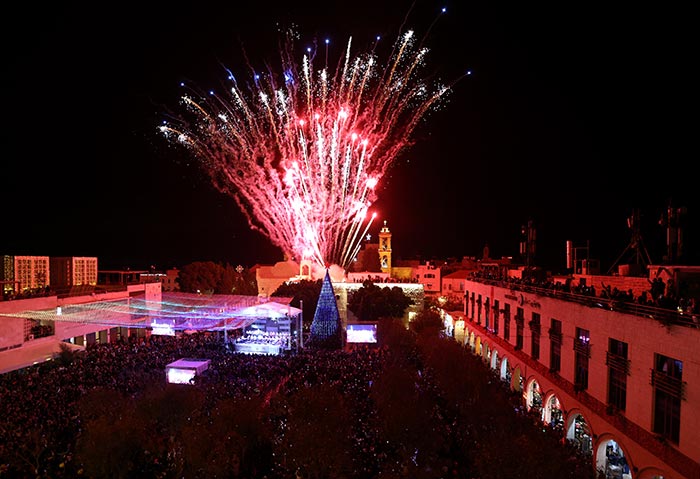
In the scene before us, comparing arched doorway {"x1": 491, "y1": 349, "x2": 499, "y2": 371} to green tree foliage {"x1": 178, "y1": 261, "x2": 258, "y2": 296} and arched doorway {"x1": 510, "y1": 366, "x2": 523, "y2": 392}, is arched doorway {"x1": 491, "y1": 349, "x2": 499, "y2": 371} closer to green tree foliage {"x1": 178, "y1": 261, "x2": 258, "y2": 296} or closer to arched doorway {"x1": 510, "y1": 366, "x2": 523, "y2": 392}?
arched doorway {"x1": 510, "y1": 366, "x2": 523, "y2": 392}

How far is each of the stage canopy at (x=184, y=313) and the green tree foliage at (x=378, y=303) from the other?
955 cm

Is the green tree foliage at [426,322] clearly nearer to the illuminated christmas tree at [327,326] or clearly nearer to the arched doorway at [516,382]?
the illuminated christmas tree at [327,326]

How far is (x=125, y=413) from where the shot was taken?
11492mm

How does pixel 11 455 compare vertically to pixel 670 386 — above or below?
below

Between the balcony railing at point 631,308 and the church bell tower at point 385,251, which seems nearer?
the balcony railing at point 631,308

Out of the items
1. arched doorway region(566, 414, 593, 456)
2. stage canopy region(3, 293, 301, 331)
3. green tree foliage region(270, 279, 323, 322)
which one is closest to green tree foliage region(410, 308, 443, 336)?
green tree foliage region(270, 279, 323, 322)

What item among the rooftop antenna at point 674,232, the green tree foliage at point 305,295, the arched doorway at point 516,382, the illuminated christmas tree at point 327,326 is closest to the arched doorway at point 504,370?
the arched doorway at point 516,382

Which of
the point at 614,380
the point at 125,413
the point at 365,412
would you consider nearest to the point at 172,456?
the point at 125,413

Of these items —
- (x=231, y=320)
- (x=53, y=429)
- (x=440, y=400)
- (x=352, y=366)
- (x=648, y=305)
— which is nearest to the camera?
(x=648, y=305)

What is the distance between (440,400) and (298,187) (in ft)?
53.2

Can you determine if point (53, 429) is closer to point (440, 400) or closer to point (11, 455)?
point (11, 455)

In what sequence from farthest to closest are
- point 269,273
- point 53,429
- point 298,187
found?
point 269,273, point 298,187, point 53,429

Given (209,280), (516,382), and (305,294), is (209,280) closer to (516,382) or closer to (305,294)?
(305,294)

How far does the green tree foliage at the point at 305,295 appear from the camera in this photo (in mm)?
36219
